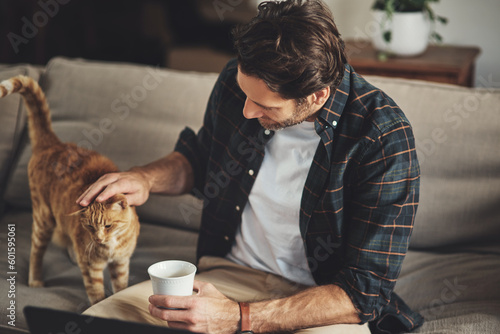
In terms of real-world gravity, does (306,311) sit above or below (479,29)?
below

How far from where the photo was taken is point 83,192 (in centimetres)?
123

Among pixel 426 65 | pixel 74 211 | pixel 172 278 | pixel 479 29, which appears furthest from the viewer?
pixel 479 29

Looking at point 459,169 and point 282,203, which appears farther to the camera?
A: point 459,169

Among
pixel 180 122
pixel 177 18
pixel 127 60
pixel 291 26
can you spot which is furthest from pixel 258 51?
pixel 127 60

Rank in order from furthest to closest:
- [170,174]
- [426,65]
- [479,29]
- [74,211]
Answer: [479,29] → [426,65] → [170,174] → [74,211]

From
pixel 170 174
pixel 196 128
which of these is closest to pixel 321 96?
pixel 170 174

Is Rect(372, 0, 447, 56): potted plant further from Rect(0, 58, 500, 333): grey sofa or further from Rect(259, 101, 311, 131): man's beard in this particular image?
Rect(259, 101, 311, 131): man's beard

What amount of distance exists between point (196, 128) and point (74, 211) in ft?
1.82

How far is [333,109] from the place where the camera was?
3.91 feet

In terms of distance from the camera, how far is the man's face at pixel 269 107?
1.13 m

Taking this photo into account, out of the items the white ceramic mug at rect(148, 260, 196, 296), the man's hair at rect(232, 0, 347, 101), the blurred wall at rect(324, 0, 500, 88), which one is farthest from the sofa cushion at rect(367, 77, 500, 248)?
the blurred wall at rect(324, 0, 500, 88)

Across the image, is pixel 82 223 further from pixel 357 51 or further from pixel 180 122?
pixel 357 51

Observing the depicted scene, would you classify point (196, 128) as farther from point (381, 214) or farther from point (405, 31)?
point (405, 31)

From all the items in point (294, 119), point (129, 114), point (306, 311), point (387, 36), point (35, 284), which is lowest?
point (35, 284)
